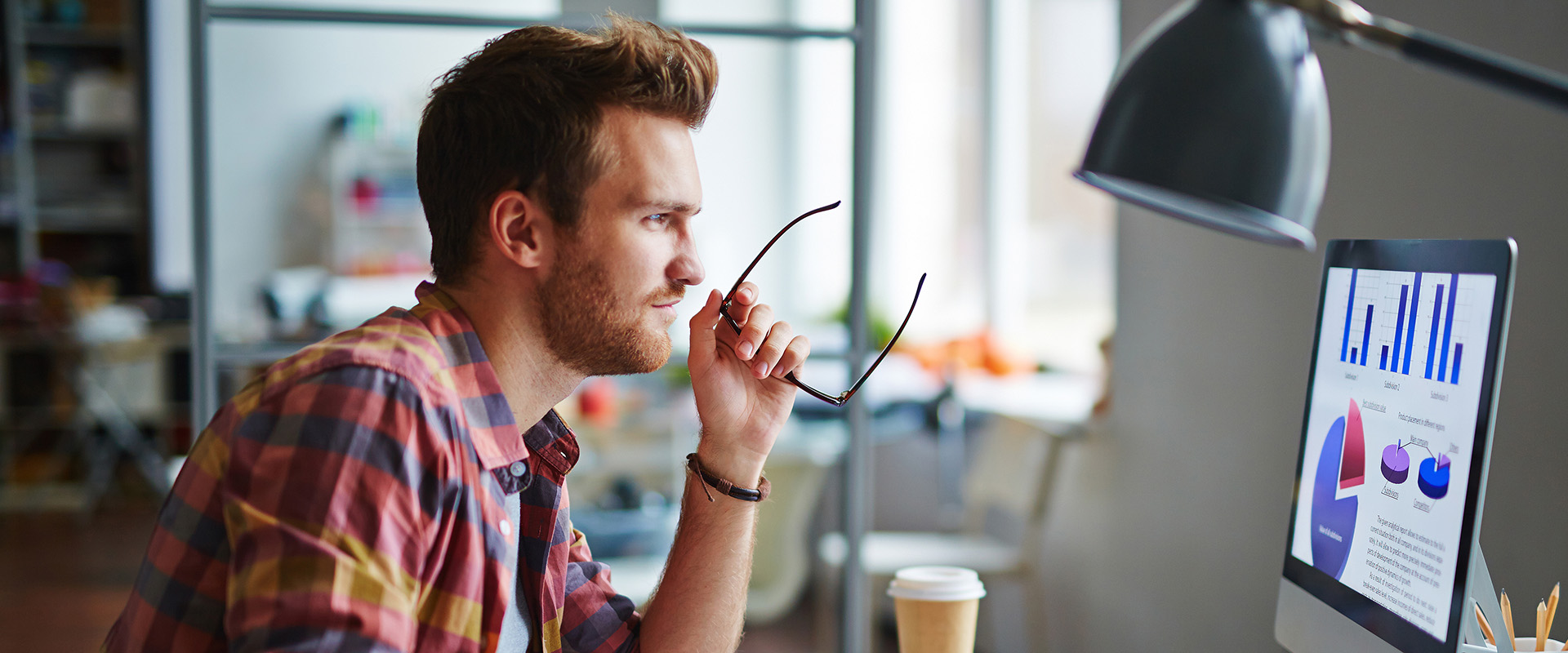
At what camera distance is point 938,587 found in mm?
1073

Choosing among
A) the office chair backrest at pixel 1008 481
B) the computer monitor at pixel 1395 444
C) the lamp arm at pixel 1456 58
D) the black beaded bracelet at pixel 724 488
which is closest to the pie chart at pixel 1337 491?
the computer monitor at pixel 1395 444

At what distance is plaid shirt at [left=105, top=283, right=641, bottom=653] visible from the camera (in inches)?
28.7

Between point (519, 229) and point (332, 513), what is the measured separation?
35 cm

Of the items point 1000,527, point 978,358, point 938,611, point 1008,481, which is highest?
point 938,611

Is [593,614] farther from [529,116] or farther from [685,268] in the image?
[529,116]

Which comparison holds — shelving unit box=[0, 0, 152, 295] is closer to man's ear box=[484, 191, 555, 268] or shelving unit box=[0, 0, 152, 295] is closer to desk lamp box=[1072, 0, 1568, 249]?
man's ear box=[484, 191, 555, 268]

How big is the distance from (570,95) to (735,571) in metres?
0.54

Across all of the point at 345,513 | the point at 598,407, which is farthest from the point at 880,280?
the point at 345,513

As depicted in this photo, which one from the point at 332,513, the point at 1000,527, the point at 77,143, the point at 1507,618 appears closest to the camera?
the point at 332,513

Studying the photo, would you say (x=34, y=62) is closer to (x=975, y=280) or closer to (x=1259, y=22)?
(x=975, y=280)

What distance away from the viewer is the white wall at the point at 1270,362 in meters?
1.17

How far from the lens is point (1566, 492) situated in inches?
44.8

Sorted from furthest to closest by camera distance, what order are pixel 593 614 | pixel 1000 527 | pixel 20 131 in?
1. pixel 20 131
2. pixel 1000 527
3. pixel 593 614

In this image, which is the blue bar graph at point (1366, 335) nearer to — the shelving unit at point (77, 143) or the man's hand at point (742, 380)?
the man's hand at point (742, 380)
